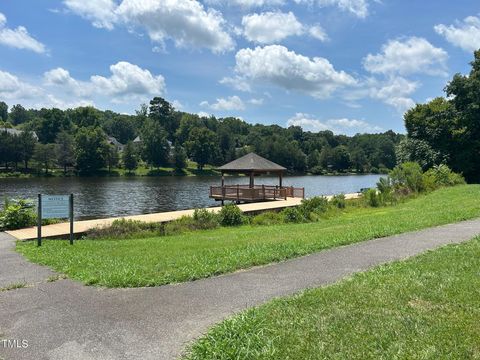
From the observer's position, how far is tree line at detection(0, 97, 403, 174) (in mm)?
87625

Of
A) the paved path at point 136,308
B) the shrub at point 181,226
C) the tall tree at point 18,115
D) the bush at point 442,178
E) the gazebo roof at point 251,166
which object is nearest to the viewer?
the paved path at point 136,308

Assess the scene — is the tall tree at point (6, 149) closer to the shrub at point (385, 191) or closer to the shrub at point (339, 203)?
the shrub at point (339, 203)

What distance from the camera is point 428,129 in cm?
3559

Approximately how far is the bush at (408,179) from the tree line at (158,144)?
59.4 meters

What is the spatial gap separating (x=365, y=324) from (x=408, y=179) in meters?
24.0

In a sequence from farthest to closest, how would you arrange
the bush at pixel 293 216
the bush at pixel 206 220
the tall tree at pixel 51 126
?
the tall tree at pixel 51 126
the bush at pixel 293 216
the bush at pixel 206 220

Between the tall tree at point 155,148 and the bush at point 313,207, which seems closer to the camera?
the bush at point 313,207

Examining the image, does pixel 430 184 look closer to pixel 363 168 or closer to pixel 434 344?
pixel 434 344

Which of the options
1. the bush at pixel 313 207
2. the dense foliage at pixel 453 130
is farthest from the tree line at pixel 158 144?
the bush at pixel 313 207

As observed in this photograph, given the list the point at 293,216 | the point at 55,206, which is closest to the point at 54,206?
the point at 55,206

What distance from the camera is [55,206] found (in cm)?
1101

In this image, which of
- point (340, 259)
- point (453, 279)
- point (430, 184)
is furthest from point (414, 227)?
point (430, 184)

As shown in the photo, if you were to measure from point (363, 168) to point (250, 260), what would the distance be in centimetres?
14467

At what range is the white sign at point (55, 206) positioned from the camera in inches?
429
